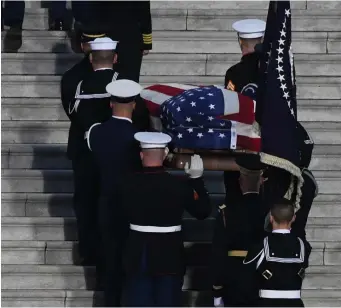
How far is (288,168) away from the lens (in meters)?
12.4

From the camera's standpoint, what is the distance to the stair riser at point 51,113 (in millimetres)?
15383

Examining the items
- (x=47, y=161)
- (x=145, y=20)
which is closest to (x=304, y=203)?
(x=145, y=20)

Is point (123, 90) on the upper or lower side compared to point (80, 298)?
upper

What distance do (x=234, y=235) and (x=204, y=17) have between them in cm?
489

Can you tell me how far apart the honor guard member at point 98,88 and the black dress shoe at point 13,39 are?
315cm

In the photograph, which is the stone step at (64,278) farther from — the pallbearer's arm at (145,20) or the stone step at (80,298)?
the pallbearer's arm at (145,20)

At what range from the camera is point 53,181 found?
47.9 feet

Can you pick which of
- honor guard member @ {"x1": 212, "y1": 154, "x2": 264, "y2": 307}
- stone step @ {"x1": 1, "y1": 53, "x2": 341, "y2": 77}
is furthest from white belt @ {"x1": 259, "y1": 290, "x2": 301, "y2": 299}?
stone step @ {"x1": 1, "y1": 53, "x2": 341, "y2": 77}

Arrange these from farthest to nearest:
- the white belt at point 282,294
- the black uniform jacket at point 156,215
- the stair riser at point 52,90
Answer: the stair riser at point 52,90 < the black uniform jacket at point 156,215 < the white belt at point 282,294

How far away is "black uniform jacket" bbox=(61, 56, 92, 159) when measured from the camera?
1359cm

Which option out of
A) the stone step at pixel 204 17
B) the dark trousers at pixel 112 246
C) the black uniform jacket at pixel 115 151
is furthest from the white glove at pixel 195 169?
the stone step at pixel 204 17

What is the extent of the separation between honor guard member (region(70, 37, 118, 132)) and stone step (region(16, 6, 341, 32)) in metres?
3.45

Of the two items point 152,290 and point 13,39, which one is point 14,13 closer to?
point 13,39

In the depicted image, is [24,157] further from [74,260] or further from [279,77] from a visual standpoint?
[279,77]
